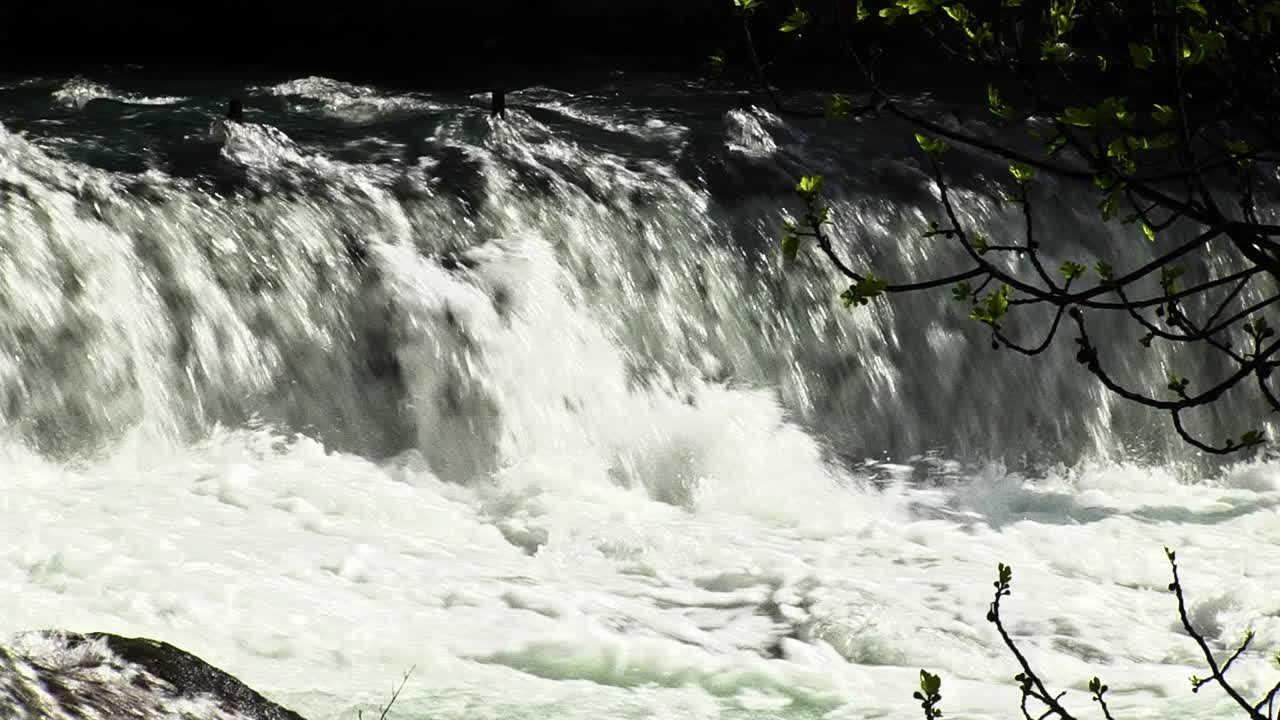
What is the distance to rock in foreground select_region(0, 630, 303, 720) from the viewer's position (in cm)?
288

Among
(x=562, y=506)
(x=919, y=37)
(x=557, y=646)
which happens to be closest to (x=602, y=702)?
(x=557, y=646)

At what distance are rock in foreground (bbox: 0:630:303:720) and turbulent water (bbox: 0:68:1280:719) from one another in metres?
1.25

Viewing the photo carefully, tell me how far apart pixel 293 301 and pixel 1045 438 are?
4.29 metres

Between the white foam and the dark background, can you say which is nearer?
the white foam

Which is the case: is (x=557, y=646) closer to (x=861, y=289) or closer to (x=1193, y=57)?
(x=861, y=289)

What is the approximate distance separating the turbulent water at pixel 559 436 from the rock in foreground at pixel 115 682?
49.1 inches

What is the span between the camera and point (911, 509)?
26.7 ft

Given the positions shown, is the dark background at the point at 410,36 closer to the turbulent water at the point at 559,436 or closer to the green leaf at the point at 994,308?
the turbulent water at the point at 559,436

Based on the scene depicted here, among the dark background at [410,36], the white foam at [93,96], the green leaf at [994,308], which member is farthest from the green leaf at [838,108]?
the dark background at [410,36]

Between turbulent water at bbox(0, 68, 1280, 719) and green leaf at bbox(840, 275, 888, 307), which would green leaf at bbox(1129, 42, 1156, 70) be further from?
turbulent water at bbox(0, 68, 1280, 719)

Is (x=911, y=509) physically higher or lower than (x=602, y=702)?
higher

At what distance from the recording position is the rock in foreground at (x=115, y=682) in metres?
2.88

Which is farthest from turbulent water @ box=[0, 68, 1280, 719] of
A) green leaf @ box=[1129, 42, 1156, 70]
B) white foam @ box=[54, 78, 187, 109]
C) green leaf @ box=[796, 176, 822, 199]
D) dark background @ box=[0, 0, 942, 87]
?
green leaf @ box=[1129, 42, 1156, 70]

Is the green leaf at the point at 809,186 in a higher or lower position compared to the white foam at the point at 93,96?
lower
